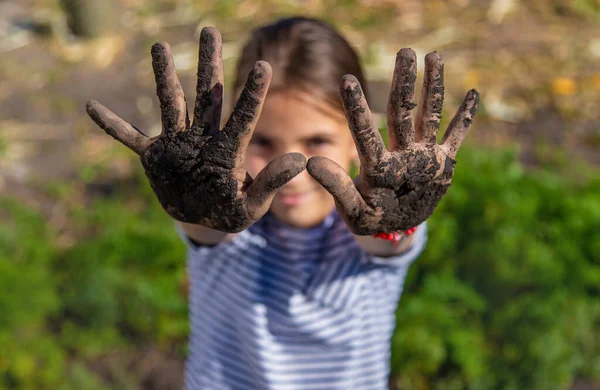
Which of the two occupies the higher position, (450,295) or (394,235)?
(394,235)

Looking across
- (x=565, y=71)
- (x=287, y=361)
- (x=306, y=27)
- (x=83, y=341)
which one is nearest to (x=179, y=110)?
(x=306, y=27)

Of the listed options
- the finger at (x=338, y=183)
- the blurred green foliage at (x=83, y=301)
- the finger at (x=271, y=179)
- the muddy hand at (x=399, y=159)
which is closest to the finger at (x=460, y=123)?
Answer: the muddy hand at (x=399, y=159)

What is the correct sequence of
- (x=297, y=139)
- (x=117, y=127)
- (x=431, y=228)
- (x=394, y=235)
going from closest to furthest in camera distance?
(x=117, y=127) < (x=394, y=235) < (x=297, y=139) < (x=431, y=228)

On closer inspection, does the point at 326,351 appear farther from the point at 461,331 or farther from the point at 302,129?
the point at 461,331

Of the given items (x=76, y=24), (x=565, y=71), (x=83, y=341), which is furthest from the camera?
(x=76, y=24)

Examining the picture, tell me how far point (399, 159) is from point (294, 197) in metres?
0.54

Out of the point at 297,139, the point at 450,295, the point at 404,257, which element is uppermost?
the point at 297,139

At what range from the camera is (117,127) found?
4.55 ft

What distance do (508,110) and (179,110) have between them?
155 inches

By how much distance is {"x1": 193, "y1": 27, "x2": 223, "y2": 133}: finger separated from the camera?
127 cm

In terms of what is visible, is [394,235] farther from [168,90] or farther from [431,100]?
[168,90]

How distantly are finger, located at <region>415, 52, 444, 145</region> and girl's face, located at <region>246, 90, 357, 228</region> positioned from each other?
465 mm

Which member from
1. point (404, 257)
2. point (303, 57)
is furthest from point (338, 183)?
point (303, 57)

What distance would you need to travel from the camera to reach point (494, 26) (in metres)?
5.85
